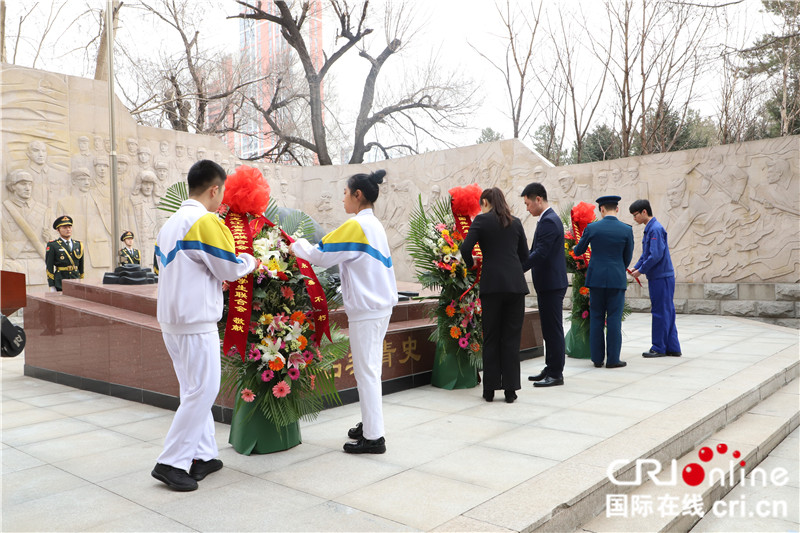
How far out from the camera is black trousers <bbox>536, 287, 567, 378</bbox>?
17.7ft

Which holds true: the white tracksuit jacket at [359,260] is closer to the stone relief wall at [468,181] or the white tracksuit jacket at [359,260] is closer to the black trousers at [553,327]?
the black trousers at [553,327]

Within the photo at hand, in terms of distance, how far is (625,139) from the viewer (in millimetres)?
14594

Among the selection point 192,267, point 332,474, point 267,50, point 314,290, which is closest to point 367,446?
point 332,474

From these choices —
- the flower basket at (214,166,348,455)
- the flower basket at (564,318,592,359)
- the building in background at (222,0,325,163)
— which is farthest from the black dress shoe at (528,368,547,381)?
the building in background at (222,0,325,163)

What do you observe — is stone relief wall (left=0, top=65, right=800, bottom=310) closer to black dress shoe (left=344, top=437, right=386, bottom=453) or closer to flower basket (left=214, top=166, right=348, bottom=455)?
flower basket (left=214, top=166, right=348, bottom=455)

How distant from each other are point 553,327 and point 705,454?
1.77 metres

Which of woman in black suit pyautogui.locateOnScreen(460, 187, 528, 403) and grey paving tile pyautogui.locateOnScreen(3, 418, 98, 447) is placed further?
woman in black suit pyautogui.locateOnScreen(460, 187, 528, 403)

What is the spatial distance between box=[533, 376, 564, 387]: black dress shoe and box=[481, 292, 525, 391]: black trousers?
0.64m

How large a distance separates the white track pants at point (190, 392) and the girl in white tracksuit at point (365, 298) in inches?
30.5

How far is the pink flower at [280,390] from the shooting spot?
3.56 m

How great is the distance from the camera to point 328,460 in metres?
3.49

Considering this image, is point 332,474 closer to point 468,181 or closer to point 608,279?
point 608,279

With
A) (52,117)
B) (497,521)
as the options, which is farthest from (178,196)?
(52,117)

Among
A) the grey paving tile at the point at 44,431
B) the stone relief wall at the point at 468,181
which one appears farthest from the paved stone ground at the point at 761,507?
the stone relief wall at the point at 468,181
